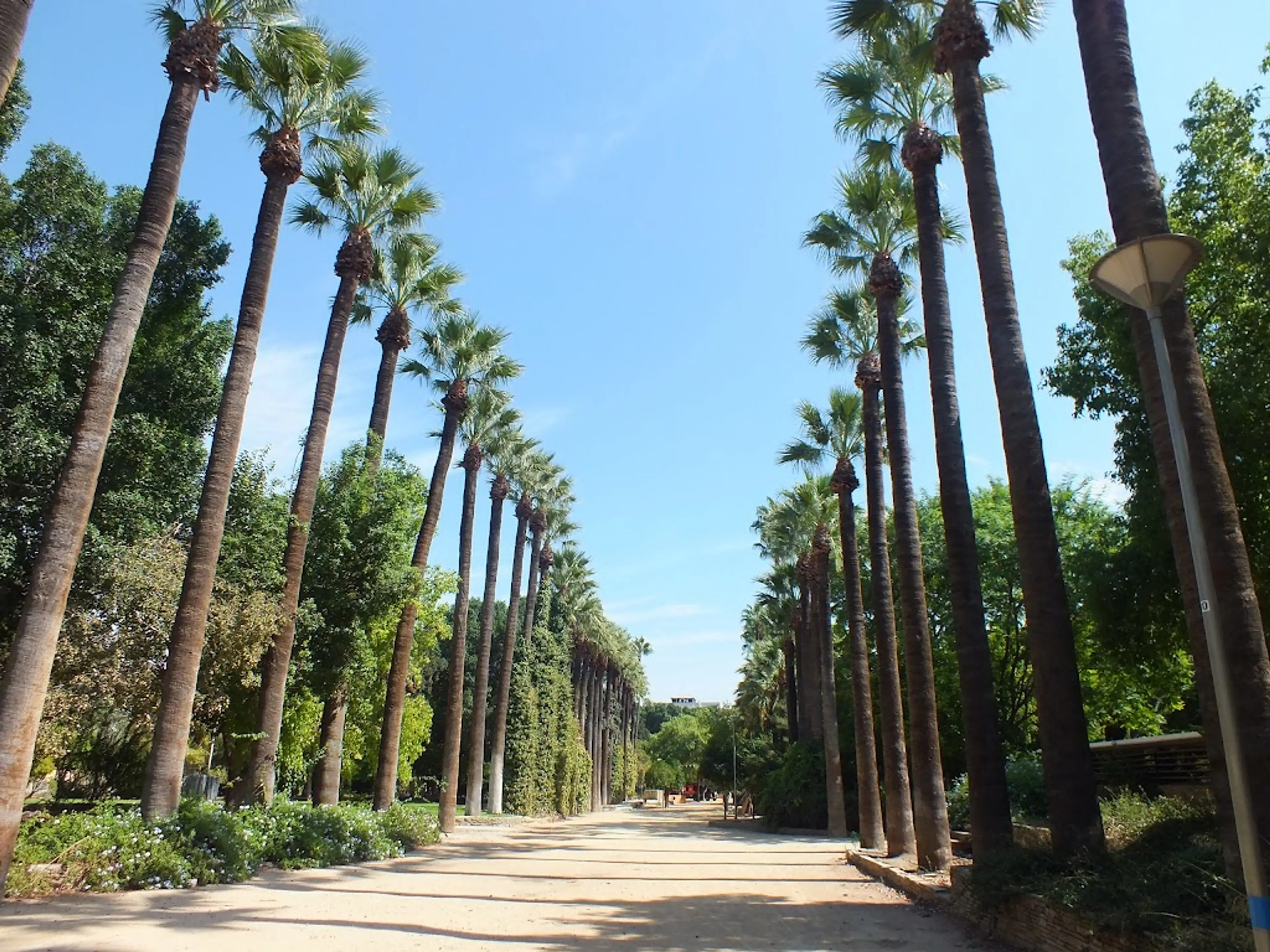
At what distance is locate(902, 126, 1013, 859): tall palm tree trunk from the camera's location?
11.3 metres

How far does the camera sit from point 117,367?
1182 centimetres

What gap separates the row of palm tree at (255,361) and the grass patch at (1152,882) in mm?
11206

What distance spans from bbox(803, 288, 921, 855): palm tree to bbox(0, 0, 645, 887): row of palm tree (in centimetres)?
1154

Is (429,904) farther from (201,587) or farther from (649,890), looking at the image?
(201,587)

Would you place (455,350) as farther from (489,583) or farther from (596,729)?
(596,729)

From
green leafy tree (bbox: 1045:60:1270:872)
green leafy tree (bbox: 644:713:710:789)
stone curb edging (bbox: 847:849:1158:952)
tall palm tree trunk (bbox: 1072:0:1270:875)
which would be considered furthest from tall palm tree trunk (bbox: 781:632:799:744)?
green leafy tree (bbox: 644:713:710:789)

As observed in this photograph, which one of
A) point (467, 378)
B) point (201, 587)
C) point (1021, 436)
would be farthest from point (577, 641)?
point (1021, 436)

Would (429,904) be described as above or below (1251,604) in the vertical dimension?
below

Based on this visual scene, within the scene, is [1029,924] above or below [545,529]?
below

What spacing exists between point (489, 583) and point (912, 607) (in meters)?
22.4

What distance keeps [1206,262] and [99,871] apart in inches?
754

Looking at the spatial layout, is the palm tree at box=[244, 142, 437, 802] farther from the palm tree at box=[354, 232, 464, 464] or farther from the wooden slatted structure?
the wooden slatted structure

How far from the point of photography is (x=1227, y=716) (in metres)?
4.39

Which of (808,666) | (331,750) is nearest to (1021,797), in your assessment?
(331,750)
